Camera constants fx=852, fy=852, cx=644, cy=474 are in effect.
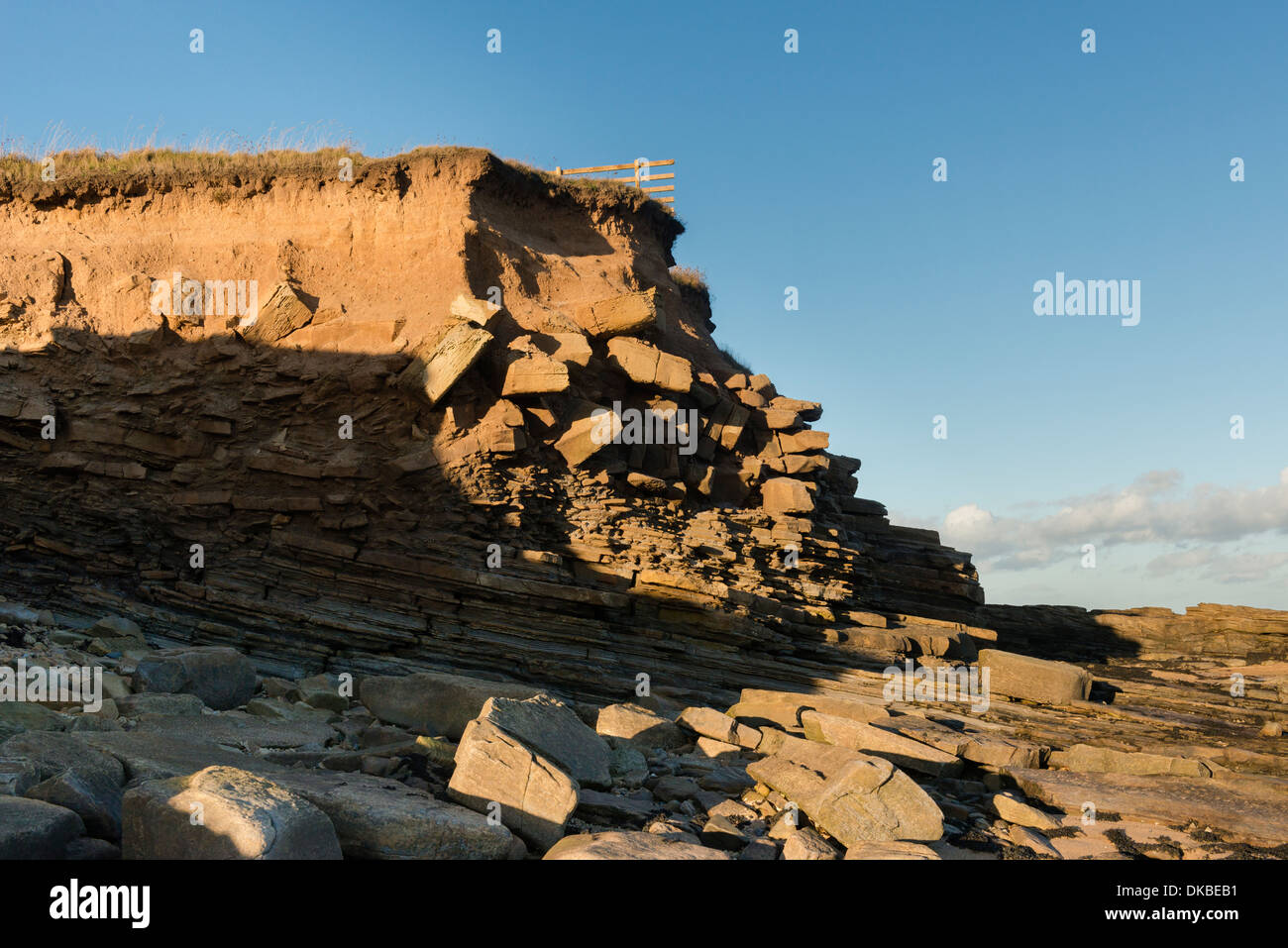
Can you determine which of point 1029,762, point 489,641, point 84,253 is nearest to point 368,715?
point 489,641

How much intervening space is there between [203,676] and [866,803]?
323 inches

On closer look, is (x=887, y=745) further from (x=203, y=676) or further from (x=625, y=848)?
(x=203, y=676)

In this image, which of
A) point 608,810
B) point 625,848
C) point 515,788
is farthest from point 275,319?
point 625,848

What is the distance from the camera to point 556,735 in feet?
28.0

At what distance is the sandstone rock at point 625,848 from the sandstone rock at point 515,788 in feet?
1.16

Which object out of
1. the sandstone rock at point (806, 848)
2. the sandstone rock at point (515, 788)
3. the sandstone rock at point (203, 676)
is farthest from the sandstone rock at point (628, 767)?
the sandstone rock at point (203, 676)

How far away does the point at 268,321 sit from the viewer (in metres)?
17.0

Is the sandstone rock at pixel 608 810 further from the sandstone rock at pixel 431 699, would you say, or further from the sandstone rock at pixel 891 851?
the sandstone rock at pixel 431 699

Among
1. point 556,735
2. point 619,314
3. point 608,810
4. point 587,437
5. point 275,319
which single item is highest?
point 619,314

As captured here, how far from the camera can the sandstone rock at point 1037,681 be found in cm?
1437

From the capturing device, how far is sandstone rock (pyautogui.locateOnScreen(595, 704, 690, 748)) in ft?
34.1
